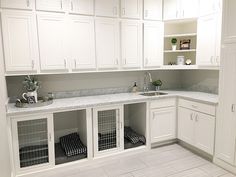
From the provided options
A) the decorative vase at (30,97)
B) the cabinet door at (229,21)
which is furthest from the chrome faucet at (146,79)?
the decorative vase at (30,97)

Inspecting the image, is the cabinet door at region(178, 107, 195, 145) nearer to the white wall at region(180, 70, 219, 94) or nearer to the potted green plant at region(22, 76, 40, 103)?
the white wall at region(180, 70, 219, 94)

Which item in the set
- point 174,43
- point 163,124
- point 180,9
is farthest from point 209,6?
point 163,124

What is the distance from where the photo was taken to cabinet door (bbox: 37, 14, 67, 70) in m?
2.66

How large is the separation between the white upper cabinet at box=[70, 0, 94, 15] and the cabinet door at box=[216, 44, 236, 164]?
1.97 meters

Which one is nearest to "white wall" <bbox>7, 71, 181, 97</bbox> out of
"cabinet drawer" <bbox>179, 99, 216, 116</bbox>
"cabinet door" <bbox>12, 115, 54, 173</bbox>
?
"cabinet door" <bbox>12, 115, 54, 173</bbox>

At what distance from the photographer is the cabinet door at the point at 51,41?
8.71 feet

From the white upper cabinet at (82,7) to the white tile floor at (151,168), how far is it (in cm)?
227

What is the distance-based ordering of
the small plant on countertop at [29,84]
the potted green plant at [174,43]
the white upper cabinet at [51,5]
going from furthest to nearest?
the potted green plant at [174,43]
the small plant on countertop at [29,84]
the white upper cabinet at [51,5]

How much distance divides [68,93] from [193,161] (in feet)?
7.31

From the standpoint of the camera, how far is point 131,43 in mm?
3266

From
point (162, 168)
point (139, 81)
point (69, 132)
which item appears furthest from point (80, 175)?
point (139, 81)

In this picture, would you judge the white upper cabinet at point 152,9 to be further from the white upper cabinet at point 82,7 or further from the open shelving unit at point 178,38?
the white upper cabinet at point 82,7

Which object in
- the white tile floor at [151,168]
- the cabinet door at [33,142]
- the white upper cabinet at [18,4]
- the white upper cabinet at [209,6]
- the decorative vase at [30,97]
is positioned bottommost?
the white tile floor at [151,168]

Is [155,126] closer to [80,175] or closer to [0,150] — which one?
[80,175]
